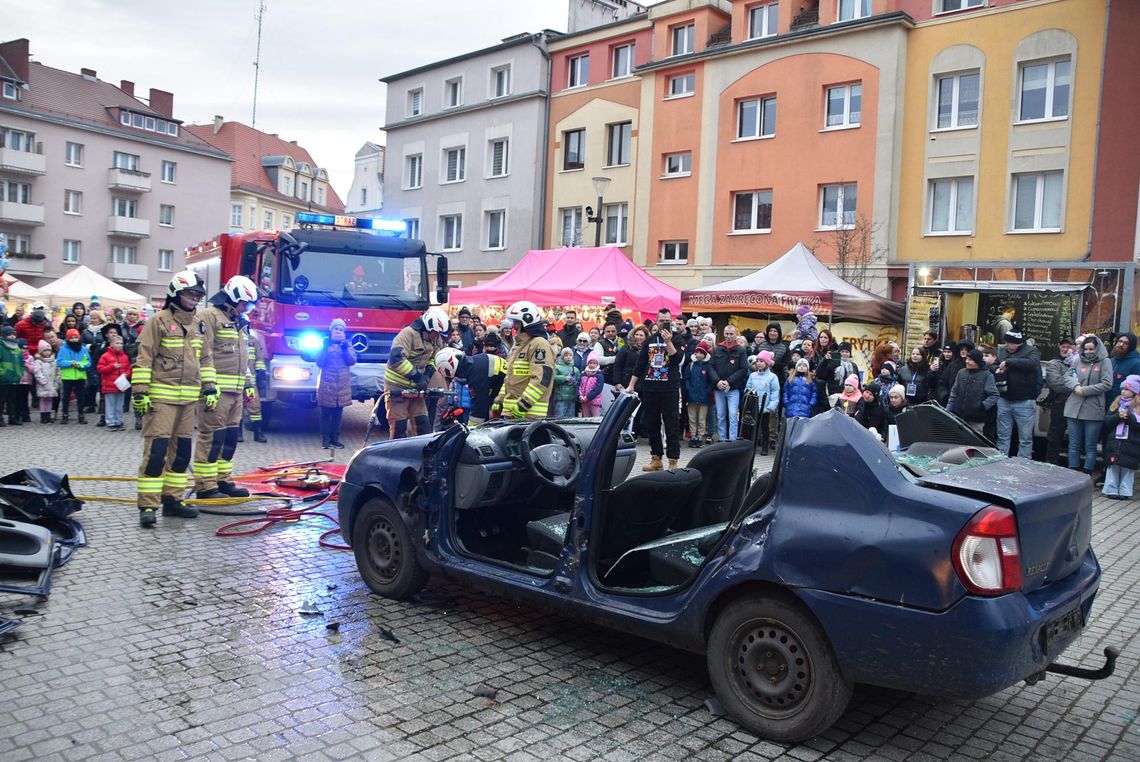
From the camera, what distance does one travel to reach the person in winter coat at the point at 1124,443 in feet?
33.1

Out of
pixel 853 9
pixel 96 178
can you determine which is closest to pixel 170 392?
pixel 853 9

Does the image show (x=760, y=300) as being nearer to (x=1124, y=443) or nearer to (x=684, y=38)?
(x=1124, y=443)

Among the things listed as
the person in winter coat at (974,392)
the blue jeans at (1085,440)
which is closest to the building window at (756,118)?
the person in winter coat at (974,392)

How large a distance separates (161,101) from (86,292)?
116 feet

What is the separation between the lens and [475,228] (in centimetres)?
3550

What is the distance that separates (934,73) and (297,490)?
2083 cm

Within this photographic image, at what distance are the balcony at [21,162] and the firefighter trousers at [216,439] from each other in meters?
50.1

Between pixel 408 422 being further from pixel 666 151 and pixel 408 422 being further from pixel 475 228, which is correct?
pixel 475 228

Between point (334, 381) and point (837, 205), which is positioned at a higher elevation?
point (837, 205)

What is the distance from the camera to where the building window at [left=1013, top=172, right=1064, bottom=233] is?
21.6 metres

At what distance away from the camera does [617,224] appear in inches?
1209

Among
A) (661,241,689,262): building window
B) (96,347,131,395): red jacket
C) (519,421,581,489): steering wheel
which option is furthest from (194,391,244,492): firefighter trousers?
(661,241,689,262): building window

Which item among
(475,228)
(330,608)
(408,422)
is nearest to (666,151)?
(475,228)

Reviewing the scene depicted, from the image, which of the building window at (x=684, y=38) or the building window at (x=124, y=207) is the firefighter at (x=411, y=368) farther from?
the building window at (x=124, y=207)
